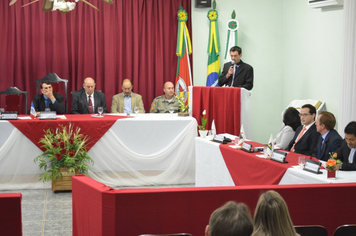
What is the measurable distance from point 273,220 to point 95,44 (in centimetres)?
660

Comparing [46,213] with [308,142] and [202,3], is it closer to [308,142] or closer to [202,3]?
[308,142]

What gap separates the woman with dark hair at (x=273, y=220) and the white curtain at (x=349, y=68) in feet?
14.4

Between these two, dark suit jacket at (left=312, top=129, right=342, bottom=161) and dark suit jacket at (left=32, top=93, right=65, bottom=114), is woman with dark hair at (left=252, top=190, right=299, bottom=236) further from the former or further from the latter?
dark suit jacket at (left=32, top=93, right=65, bottom=114)

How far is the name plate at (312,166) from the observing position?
132 inches

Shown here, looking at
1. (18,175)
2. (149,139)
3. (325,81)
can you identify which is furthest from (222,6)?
(18,175)

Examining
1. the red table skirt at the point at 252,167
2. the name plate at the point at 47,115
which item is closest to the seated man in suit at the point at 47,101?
the name plate at the point at 47,115

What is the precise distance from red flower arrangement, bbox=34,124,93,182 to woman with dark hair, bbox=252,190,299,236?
12.3 ft

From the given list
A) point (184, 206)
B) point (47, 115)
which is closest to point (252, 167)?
point (184, 206)

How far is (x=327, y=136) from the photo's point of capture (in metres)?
4.20

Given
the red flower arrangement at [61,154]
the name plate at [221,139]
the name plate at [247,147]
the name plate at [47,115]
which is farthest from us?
the name plate at [47,115]

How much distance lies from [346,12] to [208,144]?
2.58 meters

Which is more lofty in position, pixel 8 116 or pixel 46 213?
pixel 8 116

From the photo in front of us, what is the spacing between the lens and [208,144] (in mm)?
4984

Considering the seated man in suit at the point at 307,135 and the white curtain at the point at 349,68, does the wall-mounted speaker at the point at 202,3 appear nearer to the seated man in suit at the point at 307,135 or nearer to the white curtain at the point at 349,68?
the white curtain at the point at 349,68
